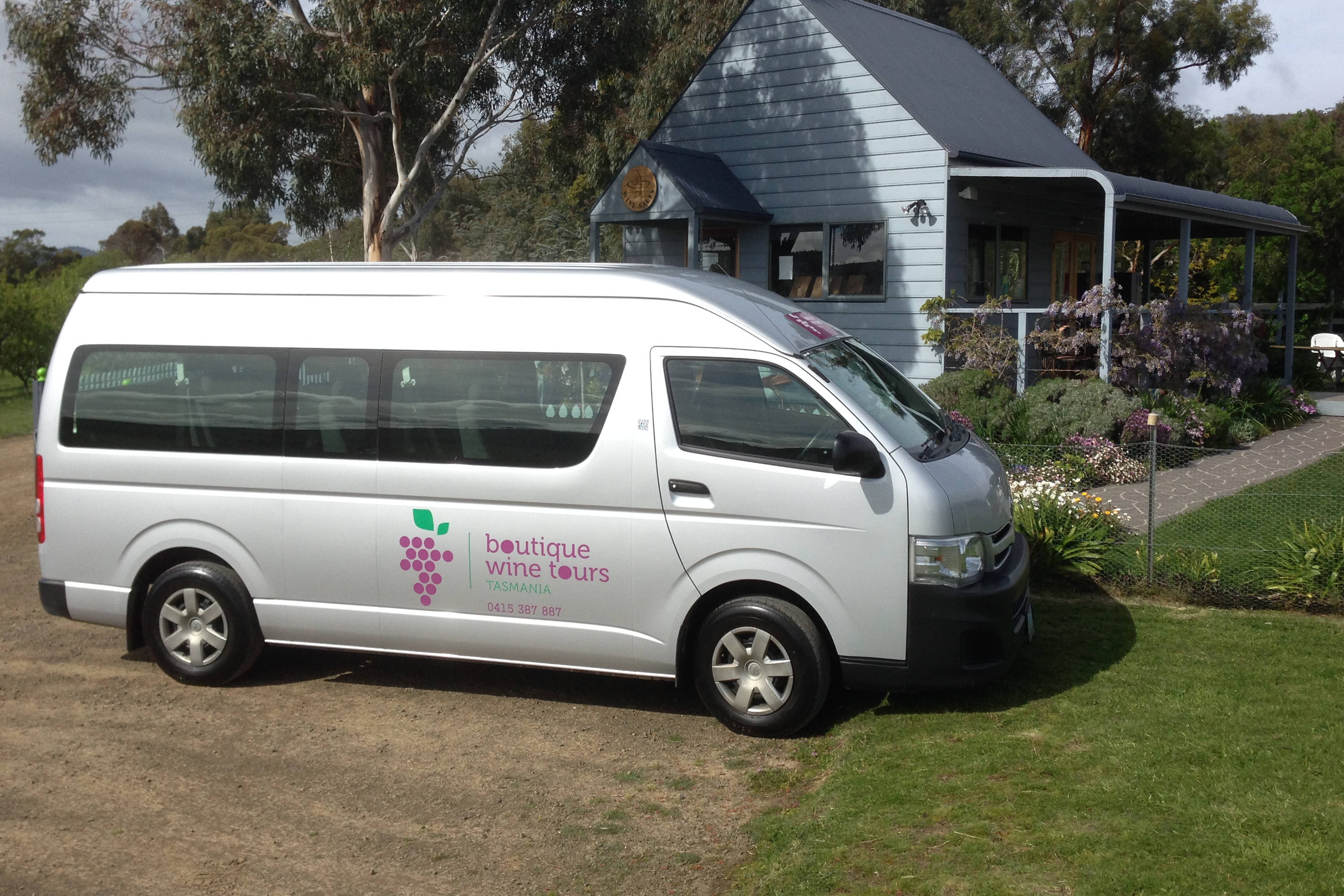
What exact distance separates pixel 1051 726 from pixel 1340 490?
24.3ft

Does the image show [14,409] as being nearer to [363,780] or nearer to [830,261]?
[830,261]

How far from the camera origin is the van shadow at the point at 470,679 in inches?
271

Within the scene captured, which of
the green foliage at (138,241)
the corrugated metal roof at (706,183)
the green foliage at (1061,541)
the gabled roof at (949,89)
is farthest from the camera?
the green foliage at (138,241)

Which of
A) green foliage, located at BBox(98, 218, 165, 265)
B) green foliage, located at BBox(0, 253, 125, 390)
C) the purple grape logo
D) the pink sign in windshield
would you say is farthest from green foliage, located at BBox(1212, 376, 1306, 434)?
green foliage, located at BBox(98, 218, 165, 265)

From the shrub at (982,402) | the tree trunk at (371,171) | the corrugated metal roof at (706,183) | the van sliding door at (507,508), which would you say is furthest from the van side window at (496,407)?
the tree trunk at (371,171)

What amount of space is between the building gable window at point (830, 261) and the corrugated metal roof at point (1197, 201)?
3297 mm

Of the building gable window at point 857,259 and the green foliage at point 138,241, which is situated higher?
the green foliage at point 138,241

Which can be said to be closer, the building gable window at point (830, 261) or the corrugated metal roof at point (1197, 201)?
the corrugated metal roof at point (1197, 201)

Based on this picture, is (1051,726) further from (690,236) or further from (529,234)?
(529,234)

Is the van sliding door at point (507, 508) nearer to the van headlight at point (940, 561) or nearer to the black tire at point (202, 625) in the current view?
the black tire at point (202, 625)

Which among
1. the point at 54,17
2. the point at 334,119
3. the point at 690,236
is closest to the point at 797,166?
the point at 690,236

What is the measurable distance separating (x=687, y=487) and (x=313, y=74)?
14935 millimetres

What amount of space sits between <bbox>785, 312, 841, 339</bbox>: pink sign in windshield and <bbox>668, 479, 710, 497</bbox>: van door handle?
1.17 meters

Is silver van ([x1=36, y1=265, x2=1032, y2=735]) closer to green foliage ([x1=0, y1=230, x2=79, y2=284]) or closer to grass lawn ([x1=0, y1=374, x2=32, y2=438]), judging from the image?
grass lawn ([x1=0, y1=374, x2=32, y2=438])
